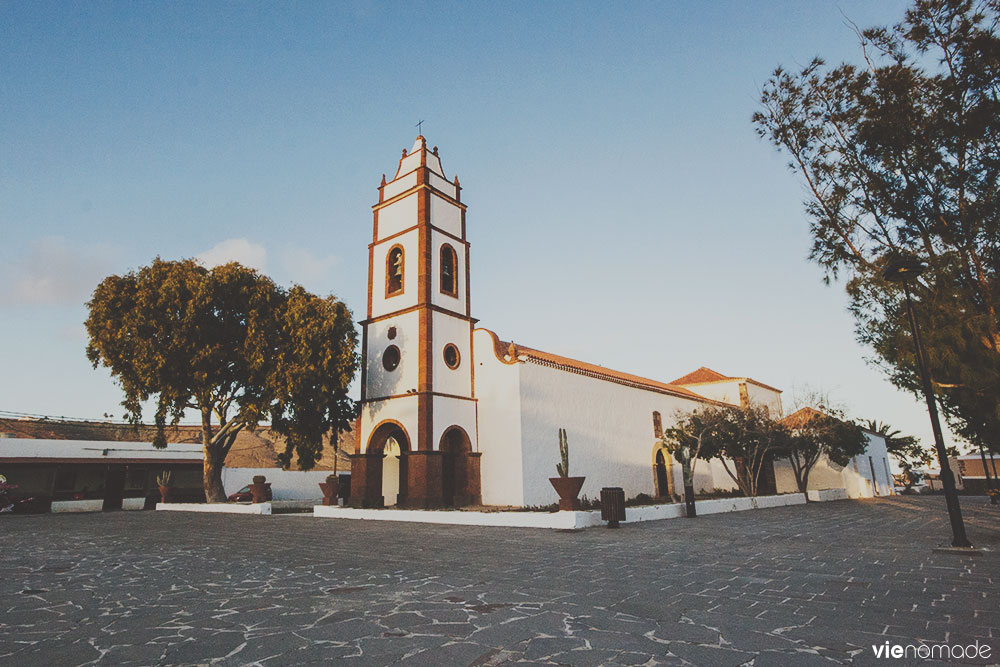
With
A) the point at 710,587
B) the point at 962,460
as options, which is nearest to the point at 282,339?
the point at 710,587

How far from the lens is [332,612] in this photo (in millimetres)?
5148

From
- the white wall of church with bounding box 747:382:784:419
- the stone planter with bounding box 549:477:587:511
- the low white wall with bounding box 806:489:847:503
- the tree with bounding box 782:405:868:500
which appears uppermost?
the white wall of church with bounding box 747:382:784:419

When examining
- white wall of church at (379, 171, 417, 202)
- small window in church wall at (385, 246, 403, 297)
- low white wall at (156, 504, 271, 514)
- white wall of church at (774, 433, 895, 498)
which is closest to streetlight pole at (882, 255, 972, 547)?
small window in church wall at (385, 246, 403, 297)

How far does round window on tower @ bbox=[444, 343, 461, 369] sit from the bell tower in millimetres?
42

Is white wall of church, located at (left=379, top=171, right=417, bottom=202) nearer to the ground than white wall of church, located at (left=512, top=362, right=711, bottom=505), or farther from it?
farther from it

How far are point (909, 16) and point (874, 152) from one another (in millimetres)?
2290

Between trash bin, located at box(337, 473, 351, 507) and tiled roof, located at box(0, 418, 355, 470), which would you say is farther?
tiled roof, located at box(0, 418, 355, 470)

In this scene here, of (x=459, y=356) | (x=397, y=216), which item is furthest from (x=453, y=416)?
(x=397, y=216)

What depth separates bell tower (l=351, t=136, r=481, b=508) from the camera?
19766 millimetres

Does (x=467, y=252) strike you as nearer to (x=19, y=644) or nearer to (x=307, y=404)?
(x=307, y=404)

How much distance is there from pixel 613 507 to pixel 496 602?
962 centimetres

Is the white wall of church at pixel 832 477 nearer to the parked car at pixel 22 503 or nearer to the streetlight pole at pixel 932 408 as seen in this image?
the streetlight pole at pixel 932 408

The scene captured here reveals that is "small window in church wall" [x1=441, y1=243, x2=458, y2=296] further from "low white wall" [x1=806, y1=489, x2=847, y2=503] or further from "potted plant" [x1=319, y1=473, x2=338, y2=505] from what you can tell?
"low white wall" [x1=806, y1=489, x2=847, y2=503]

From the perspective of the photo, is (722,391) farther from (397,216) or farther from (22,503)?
(22,503)
